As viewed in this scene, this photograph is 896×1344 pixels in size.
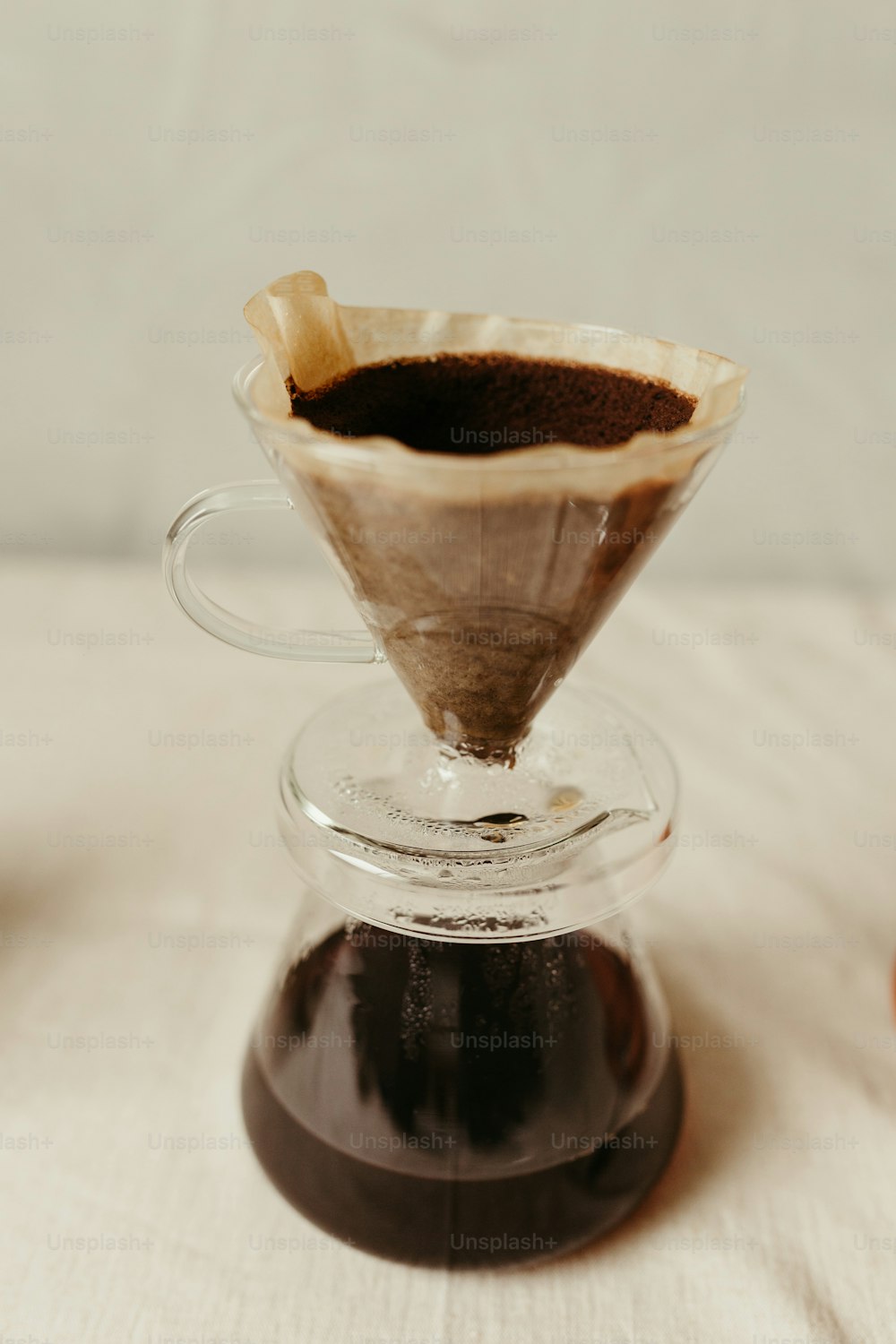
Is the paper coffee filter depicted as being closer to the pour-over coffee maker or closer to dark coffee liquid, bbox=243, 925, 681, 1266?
the pour-over coffee maker

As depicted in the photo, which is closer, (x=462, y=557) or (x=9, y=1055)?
(x=462, y=557)

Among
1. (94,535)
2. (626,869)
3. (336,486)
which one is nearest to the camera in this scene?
(336,486)

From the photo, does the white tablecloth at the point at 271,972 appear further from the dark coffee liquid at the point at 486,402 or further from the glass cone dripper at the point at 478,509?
the dark coffee liquid at the point at 486,402

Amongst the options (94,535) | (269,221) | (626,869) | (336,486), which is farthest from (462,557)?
(94,535)

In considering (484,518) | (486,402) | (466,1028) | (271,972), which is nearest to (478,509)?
(484,518)

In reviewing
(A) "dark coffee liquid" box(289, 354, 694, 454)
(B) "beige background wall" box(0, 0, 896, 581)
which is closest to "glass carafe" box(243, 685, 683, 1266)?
(A) "dark coffee liquid" box(289, 354, 694, 454)

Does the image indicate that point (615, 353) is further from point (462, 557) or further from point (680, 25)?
point (680, 25)

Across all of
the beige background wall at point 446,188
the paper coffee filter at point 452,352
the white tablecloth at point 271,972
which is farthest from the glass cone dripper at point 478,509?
the beige background wall at point 446,188
